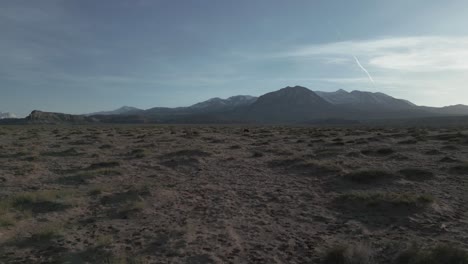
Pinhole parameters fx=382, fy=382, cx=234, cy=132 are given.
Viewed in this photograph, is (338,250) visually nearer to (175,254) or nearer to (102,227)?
(175,254)

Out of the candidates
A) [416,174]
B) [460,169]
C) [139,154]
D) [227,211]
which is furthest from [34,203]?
[460,169]

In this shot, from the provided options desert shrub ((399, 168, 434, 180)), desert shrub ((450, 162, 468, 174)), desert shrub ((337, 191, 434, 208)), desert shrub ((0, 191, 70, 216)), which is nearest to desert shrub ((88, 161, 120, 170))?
desert shrub ((0, 191, 70, 216))

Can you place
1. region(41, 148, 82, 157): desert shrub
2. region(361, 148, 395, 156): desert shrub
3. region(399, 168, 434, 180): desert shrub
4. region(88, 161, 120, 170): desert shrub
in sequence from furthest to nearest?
1. region(41, 148, 82, 157): desert shrub
2. region(361, 148, 395, 156): desert shrub
3. region(88, 161, 120, 170): desert shrub
4. region(399, 168, 434, 180): desert shrub

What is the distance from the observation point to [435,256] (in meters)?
6.63

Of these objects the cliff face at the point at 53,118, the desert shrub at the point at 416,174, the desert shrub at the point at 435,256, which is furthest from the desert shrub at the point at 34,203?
the cliff face at the point at 53,118

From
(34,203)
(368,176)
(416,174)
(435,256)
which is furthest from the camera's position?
(416,174)

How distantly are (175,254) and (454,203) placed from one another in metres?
8.38

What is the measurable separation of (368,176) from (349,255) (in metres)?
8.40

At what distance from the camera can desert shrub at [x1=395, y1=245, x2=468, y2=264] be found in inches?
257

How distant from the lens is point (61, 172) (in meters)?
17.0

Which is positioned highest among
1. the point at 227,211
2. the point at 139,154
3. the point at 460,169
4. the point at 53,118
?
the point at 53,118

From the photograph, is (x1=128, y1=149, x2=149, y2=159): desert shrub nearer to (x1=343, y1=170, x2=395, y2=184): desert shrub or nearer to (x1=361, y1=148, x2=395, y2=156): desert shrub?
(x1=343, y1=170, x2=395, y2=184): desert shrub

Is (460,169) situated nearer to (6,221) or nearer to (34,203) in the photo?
(34,203)

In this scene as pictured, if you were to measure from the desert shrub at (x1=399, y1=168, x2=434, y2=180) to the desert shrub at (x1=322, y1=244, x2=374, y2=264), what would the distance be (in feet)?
29.4
